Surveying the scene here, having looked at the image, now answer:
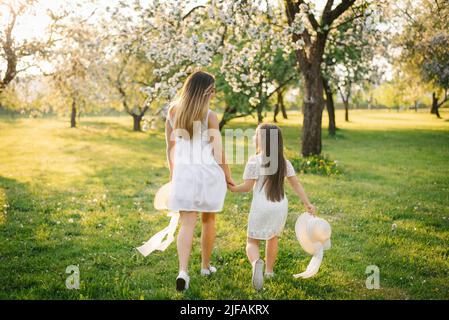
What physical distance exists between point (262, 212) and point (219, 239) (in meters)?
2.09

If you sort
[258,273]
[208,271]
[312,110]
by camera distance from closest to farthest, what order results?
[258,273] < [208,271] < [312,110]

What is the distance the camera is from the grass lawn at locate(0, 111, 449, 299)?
4.97 meters

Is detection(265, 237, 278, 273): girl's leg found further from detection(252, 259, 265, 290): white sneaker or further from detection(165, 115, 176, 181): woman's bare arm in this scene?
detection(165, 115, 176, 181): woman's bare arm

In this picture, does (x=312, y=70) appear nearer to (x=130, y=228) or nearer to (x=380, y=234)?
(x=380, y=234)

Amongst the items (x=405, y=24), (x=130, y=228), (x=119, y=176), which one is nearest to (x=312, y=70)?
(x=119, y=176)

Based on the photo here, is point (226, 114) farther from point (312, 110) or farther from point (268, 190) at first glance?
point (268, 190)

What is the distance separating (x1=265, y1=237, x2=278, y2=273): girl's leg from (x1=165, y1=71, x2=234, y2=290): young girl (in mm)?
837

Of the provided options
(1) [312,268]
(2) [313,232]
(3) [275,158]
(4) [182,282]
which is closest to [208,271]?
(4) [182,282]

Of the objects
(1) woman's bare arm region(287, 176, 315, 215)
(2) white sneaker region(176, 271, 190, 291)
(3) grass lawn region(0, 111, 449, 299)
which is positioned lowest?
(3) grass lawn region(0, 111, 449, 299)

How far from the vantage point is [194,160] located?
4.88 m

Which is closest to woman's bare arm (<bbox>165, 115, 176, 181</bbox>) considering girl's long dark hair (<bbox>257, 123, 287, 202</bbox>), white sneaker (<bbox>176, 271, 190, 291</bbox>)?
girl's long dark hair (<bbox>257, 123, 287, 202</bbox>)

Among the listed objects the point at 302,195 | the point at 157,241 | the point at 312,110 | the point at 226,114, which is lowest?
the point at 157,241

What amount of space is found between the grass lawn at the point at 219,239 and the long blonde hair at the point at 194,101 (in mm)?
1983

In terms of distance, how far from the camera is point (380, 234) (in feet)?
23.6
